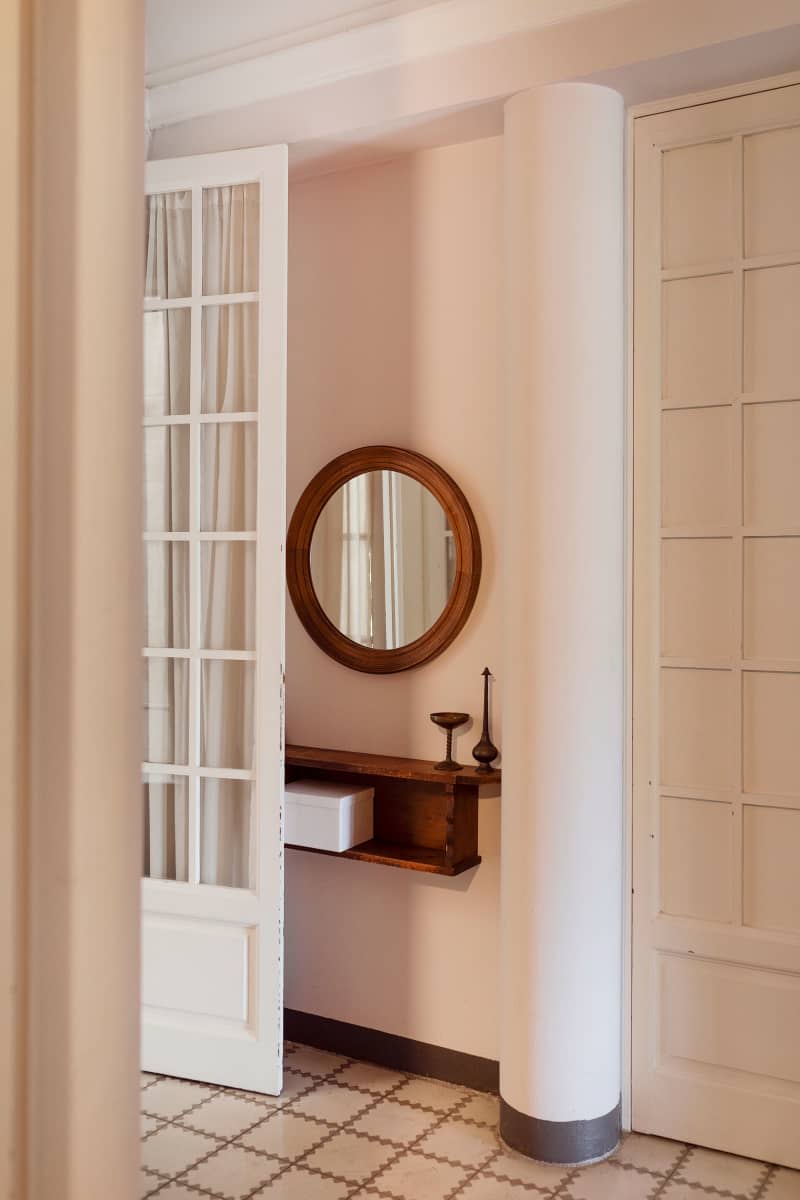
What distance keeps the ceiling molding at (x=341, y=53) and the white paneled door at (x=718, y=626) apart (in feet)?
1.44

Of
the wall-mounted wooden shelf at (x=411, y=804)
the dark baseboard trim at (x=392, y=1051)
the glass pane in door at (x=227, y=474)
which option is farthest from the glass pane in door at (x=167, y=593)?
the dark baseboard trim at (x=392, y=1051)

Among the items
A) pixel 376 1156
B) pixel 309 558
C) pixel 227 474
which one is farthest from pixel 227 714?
pixel 376 1156

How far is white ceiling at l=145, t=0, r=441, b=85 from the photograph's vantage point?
286cm

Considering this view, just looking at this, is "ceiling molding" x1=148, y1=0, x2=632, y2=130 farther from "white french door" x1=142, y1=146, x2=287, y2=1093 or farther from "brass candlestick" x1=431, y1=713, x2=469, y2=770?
"brass candlestick" x1=431, y1=713, x2=469, y2=770

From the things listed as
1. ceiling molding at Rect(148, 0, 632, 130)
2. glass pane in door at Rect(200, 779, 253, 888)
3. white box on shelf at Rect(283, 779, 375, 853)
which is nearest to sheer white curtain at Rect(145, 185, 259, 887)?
glass pane in door at Rect(200, 779, 253, 888)

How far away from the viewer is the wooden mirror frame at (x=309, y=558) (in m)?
3.19

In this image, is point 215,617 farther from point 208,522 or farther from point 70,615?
point 70,615

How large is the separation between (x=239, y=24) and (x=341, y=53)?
0.99 ft

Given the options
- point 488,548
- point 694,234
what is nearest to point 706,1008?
point 488,548

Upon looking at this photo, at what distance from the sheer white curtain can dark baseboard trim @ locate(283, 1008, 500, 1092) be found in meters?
0.63

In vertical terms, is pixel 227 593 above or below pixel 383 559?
below

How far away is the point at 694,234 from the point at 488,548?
3.34 feet

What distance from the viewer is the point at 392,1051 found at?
332 cm

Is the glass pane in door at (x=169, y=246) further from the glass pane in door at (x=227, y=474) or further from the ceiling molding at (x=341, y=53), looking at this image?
the glass pane in door at (x=227, y=474)
